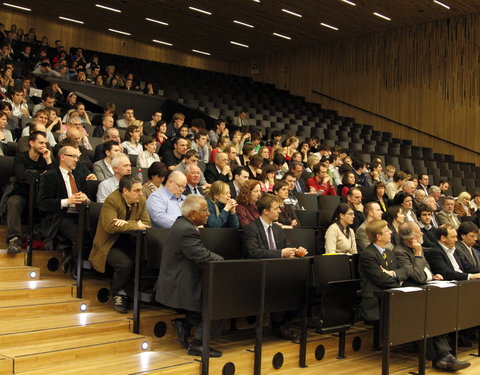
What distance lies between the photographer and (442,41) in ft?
35.6

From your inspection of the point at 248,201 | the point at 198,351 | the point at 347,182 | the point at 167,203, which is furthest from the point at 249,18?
the point at 198,351

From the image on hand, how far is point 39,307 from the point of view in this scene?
3.12 m

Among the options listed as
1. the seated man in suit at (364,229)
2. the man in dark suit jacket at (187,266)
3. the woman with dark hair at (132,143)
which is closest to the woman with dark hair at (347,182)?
the seated man in suit at (364,229)

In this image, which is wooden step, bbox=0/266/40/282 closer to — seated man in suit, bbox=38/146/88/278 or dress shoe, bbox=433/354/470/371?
seated man in suit, bbox=38/146/88/278

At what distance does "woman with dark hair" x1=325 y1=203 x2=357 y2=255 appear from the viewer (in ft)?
13.6

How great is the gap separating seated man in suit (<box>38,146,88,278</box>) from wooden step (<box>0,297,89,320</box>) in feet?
1.19

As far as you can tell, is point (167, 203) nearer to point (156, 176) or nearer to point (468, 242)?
point (156, 176)

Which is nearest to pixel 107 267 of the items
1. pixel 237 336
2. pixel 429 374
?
pixel 237 336

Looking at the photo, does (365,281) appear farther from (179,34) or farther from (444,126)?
(179,34)

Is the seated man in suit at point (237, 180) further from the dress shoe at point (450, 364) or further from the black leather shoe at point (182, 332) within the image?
the dress shoe at point (450, 364)

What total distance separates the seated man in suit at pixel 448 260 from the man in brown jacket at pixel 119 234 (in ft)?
6.94

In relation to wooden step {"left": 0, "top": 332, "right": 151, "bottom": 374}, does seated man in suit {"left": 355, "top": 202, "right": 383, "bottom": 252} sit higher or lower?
higher

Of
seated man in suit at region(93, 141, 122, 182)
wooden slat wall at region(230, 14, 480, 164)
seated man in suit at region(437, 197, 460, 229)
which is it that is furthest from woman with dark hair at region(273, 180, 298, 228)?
wooden slat wall at region(230, 14, 480, 164)

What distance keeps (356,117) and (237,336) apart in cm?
976
